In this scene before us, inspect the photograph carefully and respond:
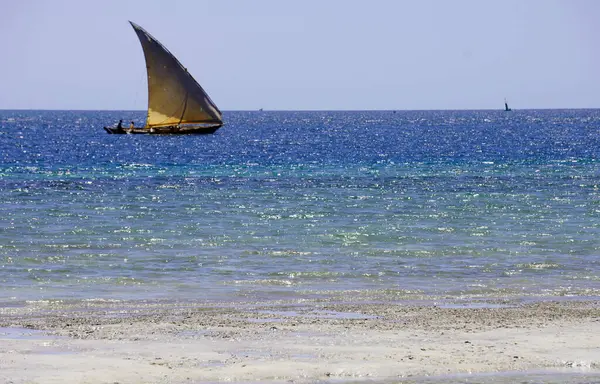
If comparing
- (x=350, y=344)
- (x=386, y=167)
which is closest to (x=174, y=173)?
(x=386, y=167)

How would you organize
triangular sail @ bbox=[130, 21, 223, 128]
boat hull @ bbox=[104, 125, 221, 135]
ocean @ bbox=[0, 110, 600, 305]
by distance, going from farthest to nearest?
boat hull @ bbox=[104, 125, 221, 135] < triangular sail @ bbox=[130, 21, 223, 128] < ocean @ bbox=[0, 110, 600, 305]

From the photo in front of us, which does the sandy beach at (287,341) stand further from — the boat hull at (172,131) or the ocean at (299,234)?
the boat hull at (172,131)

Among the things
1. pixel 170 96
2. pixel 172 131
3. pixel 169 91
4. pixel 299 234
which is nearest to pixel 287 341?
pixel 299 234

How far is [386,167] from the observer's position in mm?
62844

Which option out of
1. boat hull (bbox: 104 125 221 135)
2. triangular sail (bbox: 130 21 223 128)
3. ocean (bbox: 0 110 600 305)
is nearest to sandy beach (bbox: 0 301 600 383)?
ocean (bbox: 0 110 600 305)

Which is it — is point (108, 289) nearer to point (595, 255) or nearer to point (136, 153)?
point (595, 255)

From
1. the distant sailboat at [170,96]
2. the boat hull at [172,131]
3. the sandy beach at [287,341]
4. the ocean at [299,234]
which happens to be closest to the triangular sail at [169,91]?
the distant sailboat at [170,96]

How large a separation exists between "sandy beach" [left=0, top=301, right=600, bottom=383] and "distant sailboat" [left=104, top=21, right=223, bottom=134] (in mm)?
81709

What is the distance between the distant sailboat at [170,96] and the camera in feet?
323

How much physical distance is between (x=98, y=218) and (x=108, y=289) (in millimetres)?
13509

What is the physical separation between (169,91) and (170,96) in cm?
101

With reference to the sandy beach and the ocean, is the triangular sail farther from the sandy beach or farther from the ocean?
the sandy beach

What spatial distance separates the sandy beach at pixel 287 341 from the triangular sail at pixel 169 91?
268 ft

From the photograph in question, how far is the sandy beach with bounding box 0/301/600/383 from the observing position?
12.9m
